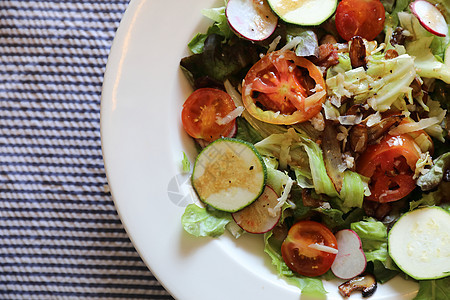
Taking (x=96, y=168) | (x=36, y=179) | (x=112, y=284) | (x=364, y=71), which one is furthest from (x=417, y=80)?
(x=36, y=179)

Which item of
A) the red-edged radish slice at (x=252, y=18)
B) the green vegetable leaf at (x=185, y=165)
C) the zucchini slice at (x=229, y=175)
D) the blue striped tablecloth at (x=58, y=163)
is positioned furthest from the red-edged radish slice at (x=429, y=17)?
the blue striped tablecloth at (x=58, y=163)

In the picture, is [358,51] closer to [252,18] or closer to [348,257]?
[252,18]

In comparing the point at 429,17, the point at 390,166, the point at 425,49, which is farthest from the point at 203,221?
the point at 429,17

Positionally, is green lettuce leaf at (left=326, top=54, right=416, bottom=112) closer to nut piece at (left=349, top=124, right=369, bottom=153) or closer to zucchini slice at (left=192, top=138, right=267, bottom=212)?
nut piece at (left=349, top=124, right=369, bottom=153)

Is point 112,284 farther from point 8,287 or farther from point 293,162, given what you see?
point 293,162

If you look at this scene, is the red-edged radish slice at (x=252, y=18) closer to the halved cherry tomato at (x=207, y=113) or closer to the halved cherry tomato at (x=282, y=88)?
the halved cherry tomato at (x=282, y=88)

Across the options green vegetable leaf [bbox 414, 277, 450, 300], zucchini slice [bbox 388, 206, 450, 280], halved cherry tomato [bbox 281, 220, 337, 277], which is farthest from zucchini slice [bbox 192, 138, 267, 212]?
green vegetable leaf [bbox 414, 277, 450, 300]
